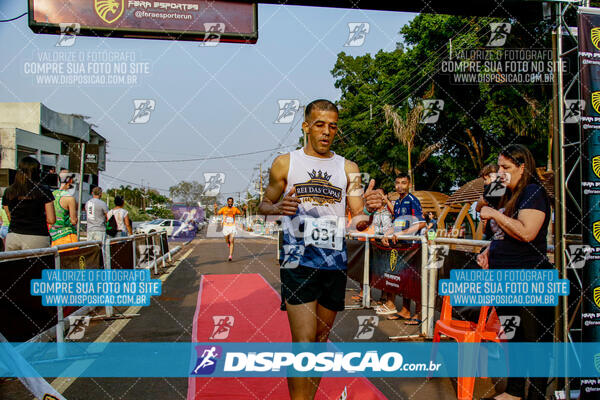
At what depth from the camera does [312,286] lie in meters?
3.04

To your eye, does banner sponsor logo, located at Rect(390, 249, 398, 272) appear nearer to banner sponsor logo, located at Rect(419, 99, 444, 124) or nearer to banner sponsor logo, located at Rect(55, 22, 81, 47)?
banner sponsor logo, located at Rect(55, 22, 81, 47)

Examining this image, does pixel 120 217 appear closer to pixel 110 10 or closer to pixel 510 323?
pixel 110 10

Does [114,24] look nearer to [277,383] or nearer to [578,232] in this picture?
[277,383]

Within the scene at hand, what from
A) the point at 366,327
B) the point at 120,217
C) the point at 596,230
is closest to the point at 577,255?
the point at 596,230

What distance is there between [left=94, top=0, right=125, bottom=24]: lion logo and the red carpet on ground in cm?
348

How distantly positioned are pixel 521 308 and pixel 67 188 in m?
6.47

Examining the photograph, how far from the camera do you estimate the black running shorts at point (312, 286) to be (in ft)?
9.88

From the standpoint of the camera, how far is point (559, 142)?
3.82 meters

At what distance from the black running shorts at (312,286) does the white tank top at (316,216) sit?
0.05 metres

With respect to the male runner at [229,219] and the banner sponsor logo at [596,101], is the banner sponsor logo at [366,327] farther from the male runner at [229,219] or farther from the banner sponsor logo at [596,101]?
the male runner at [229,219]

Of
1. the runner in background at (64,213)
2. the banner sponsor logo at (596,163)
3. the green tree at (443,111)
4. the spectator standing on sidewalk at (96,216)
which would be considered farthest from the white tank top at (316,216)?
the green tree at (443,111)

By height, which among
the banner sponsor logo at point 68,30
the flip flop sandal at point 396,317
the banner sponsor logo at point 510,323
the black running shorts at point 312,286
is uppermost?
the banner sponsor logo at point 68,30

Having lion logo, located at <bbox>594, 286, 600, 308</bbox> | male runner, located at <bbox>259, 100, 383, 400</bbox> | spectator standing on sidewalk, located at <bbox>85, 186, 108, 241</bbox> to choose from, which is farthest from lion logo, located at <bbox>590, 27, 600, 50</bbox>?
spectator standing on sidewalk, located at <bbox>85, 186, 108, 241</bbox>

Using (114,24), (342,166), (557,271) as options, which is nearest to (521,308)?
(557,271)
